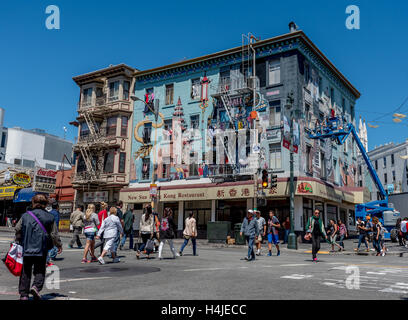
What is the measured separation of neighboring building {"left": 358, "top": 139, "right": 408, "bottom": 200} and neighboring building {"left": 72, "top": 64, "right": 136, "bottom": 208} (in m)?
41.6

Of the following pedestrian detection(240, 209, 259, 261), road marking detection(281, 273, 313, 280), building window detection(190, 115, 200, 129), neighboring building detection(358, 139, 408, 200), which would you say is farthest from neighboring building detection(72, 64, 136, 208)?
neighboring building detection(358, 139, 408, 200)

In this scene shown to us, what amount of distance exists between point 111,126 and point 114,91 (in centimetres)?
347

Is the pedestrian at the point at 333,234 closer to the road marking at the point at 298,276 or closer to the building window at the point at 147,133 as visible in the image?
the road marking at the point at 298,276

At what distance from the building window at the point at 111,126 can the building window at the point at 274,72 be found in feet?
50.6

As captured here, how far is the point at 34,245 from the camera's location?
5.66 metres

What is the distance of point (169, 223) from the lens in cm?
1366

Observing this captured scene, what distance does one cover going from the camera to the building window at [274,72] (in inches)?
1109

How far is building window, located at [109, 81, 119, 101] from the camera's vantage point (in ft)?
118

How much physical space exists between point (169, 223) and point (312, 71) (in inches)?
820

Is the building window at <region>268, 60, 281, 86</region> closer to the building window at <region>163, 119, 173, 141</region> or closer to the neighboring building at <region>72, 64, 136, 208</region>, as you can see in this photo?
the building window at <region>163, 119, 173, 141</region>

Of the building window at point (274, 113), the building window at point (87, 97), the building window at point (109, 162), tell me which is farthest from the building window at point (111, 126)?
the building window at point (274, 113)

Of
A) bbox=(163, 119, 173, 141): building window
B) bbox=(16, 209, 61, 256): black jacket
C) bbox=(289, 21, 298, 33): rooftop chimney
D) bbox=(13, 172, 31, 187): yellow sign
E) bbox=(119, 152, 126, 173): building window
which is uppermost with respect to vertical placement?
bbox=(289, 21, 298, 33): rooftop chimney
